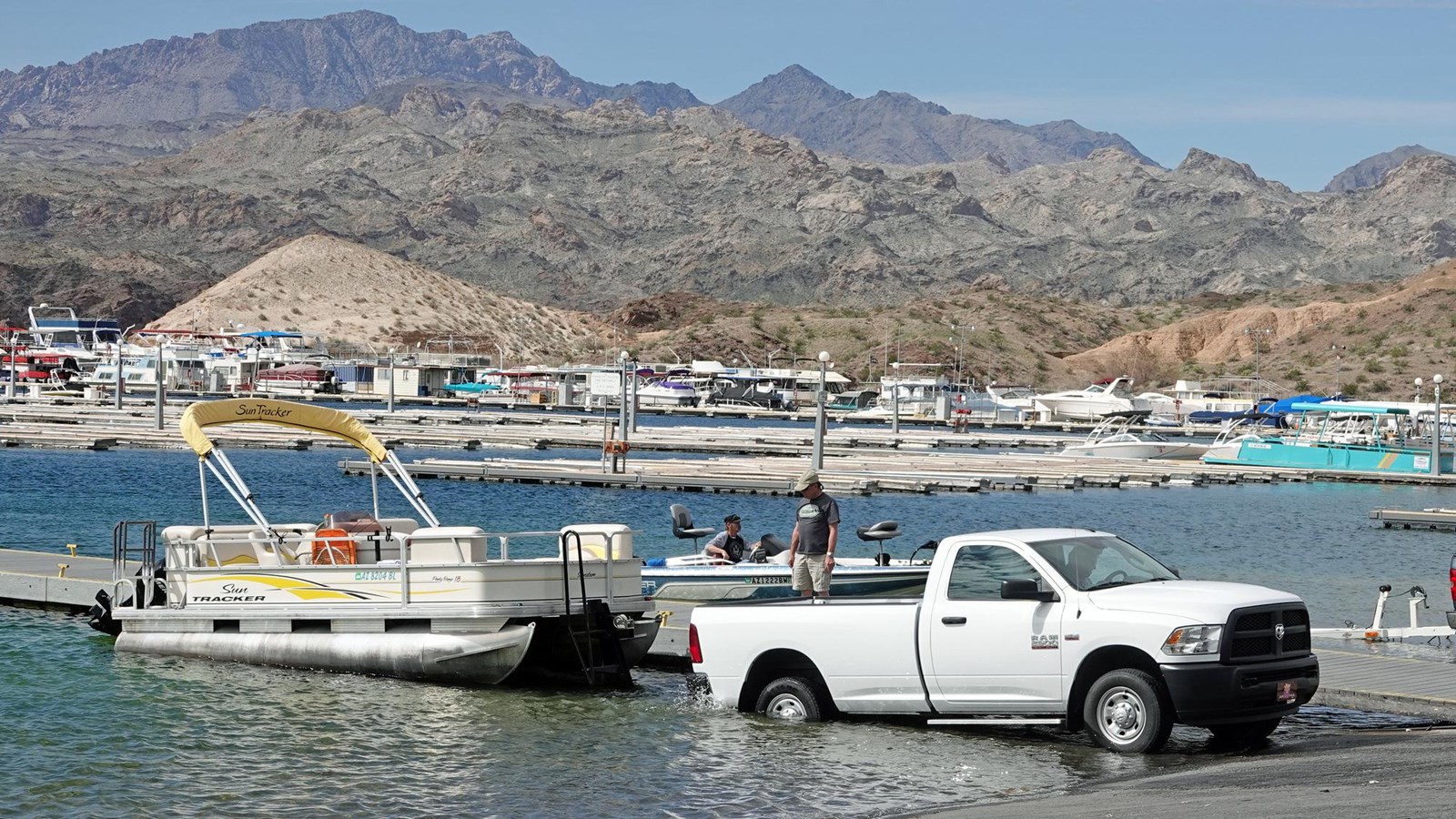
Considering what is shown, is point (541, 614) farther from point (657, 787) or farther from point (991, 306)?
point (991, 306)

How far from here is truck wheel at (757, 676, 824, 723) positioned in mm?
15359

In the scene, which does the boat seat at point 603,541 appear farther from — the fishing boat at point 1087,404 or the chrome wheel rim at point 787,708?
the fishing boat at point 1087,404

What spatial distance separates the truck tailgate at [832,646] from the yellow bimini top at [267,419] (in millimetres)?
6669

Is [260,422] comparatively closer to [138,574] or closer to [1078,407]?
[138,574]

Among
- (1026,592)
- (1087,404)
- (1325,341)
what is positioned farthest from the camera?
(1325,341)

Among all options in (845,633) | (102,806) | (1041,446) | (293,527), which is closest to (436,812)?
(102,806)

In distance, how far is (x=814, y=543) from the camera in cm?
1803

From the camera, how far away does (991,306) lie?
19875cm

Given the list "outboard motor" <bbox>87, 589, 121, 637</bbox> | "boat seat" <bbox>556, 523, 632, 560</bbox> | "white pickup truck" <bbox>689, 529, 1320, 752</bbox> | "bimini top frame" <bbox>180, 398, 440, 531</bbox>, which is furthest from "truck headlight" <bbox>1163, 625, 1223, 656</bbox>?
"outboard motor" <bbox>87, 589, 121, 637</bbox>

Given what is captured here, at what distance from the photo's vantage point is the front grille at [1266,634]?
523 inches

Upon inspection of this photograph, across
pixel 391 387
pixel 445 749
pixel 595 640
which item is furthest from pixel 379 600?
pixel 391 387

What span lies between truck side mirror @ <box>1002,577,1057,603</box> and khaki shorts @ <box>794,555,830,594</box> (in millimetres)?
4128

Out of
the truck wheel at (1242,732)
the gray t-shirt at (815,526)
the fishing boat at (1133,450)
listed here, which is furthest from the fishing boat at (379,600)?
the fishing boat at (1133,450)

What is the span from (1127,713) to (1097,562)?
1.37 meters
